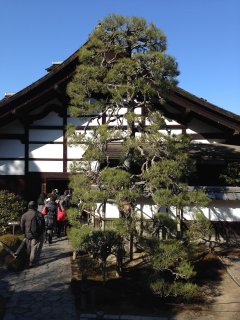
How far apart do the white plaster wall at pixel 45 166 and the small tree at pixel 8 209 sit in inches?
75.2

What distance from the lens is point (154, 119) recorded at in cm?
1015

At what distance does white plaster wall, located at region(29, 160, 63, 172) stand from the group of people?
121cm

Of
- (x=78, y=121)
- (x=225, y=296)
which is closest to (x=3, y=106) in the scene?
(x=78, y=121)

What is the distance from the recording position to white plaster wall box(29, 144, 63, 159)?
16.1 meters

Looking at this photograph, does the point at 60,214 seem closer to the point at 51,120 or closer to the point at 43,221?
the point at 43,221

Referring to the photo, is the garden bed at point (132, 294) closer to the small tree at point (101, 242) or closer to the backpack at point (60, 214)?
the small tree at point (101, 242)

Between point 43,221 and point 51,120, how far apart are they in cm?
584

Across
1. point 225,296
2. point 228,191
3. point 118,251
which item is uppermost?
point 228,191

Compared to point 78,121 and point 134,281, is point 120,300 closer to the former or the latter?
point 134,281

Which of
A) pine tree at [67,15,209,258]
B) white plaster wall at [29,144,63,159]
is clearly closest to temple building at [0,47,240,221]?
white plaster wall at [29,144,63,159]

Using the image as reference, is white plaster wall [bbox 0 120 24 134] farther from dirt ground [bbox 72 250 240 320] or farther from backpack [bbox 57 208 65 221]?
dirt ground [bbox 72 250 240 320]

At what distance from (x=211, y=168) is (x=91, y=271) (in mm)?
7340

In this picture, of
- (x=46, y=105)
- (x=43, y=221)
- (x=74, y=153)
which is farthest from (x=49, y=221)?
(x=46, y=105)

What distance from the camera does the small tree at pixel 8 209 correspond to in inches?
547
